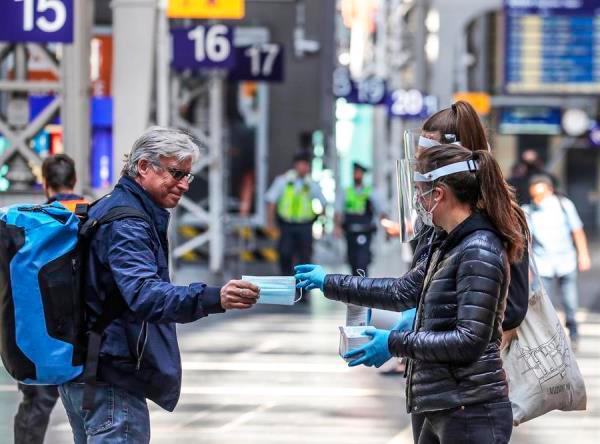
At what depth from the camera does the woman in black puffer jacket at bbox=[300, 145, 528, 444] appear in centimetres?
440

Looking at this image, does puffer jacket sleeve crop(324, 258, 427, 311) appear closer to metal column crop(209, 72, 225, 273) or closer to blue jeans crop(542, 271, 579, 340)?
blue jeans crop(542, 271, 579, 340)

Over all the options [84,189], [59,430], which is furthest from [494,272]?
[84,189]

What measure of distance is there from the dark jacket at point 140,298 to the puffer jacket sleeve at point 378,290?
0.67 meters

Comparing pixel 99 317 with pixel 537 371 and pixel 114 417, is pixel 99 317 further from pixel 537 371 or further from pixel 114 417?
pixel 537 371

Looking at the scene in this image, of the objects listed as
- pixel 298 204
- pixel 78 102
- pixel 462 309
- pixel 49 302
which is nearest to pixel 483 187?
pixel 462 309

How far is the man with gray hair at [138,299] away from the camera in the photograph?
463 cm

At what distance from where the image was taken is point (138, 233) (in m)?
4.72

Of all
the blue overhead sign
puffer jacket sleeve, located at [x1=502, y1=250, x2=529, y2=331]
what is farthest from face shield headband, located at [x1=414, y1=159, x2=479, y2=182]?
the blue overhead sign

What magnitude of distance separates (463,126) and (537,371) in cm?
99

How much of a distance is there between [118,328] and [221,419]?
4704 millimetres

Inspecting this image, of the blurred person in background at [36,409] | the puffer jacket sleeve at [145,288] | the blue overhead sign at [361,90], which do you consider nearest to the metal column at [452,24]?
the blue overhead sign at [361,90]

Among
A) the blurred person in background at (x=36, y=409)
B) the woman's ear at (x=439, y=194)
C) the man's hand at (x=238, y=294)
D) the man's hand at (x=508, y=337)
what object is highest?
the woman's ear at (x=439, y=194)

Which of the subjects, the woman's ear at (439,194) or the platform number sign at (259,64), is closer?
the woman's ear at (439,194)

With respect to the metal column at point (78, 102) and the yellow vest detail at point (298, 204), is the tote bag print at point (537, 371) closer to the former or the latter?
the metal column at point (78, 102)
